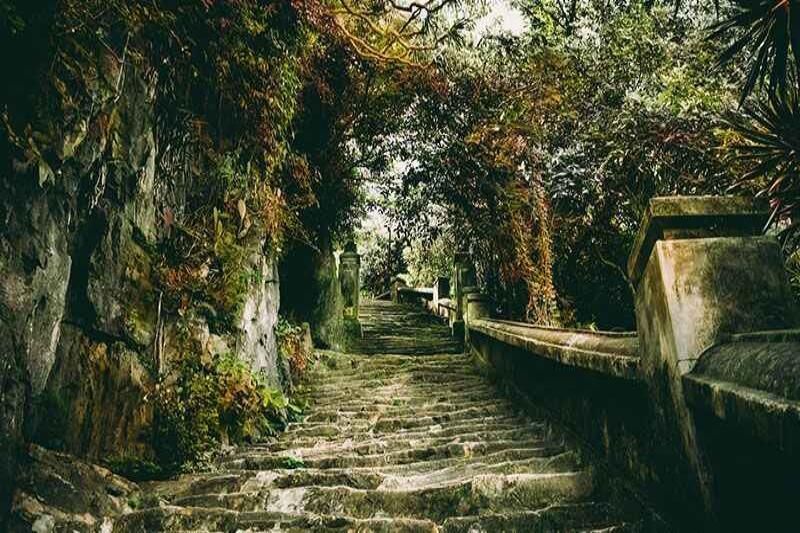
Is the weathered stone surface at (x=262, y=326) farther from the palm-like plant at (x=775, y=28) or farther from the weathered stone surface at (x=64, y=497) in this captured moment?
the palm-like plant at (x=775, y=28)

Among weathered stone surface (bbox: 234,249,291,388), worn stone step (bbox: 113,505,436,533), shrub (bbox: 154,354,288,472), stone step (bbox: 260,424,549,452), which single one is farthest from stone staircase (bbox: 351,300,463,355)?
worn stone step (bbox: 113,505,436,533)

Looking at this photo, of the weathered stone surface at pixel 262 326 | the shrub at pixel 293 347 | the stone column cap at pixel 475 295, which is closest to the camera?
the weathered stone surface at pixel 262 326

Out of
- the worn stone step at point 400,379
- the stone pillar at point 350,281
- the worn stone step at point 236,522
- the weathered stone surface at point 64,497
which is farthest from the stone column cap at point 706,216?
the stone pillar at point 350,281

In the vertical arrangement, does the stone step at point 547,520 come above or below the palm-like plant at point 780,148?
below

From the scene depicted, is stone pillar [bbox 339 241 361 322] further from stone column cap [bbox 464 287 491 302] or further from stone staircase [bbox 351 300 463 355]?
stone column cap [bbox 464 287 491 302]

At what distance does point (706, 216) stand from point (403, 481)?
106 inches

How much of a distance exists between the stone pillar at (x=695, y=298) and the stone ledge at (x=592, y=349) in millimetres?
311

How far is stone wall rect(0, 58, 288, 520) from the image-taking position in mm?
2814

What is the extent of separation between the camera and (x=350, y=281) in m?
12.6

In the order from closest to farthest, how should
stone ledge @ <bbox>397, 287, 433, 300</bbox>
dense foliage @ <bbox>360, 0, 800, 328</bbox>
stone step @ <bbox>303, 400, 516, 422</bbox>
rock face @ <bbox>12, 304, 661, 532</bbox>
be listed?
rock face @ <bbox>12, 304, 661, 532</bbox> < stone step @ <bbox>303, 400, 516, 422</bbox> < dense foliage @ <bbox>360, 0, 800, 328</bbox> < stone ledge @ <bbox>397, 287, 433, 300</bbox>

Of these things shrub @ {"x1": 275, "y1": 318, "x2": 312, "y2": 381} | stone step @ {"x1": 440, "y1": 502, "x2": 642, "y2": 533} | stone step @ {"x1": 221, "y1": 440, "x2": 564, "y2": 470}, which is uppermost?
shrub @ {"x1": 275, "y1": 318, "x2": 312, "y2": 381}

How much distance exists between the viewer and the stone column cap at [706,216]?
92.4 inches

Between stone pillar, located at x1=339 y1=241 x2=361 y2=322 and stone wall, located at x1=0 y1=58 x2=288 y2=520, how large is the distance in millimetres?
6795

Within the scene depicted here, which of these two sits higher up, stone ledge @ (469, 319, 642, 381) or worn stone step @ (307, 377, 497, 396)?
stone ledge @ (469, 319, 642, 381)
